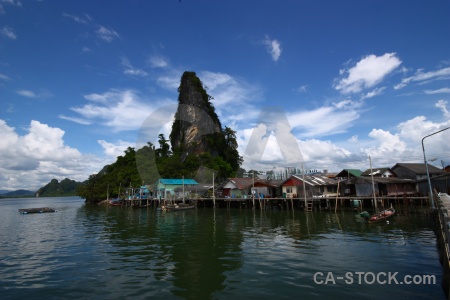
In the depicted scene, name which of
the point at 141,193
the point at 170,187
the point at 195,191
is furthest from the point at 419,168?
the point at 141,193

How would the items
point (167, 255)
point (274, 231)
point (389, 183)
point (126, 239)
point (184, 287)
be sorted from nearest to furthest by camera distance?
point (184, 287) < point (167, 255) < point (126, 239) < point (274, 231) < point (389, 183)

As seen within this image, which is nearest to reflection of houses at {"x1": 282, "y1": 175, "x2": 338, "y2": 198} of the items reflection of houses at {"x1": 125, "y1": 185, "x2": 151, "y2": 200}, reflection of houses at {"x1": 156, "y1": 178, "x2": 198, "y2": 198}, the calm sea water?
the calm sea water

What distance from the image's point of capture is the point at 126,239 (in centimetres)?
2080

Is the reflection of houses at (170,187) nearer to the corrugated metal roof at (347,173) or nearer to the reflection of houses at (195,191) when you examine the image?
the reflection of houses at (195,191)

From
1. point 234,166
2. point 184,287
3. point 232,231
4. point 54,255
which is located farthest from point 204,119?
point 184,287

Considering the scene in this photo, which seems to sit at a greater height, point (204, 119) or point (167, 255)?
point (204, 119)

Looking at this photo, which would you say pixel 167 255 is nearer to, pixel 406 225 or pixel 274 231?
pixel 274 231

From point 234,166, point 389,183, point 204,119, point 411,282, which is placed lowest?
point 411,282

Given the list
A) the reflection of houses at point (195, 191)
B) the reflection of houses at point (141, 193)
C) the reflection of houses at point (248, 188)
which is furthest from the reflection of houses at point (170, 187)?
the reflection of houses at point (248, 188)

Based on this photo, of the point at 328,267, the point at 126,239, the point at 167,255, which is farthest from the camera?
the point at 126,239

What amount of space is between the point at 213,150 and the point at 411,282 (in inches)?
2959

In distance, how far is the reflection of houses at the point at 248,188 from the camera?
161 ft

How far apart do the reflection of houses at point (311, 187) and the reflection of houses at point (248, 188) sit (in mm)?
3289

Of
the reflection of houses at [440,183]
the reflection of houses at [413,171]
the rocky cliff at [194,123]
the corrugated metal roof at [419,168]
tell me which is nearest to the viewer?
the reflection of houses at [440,183]
